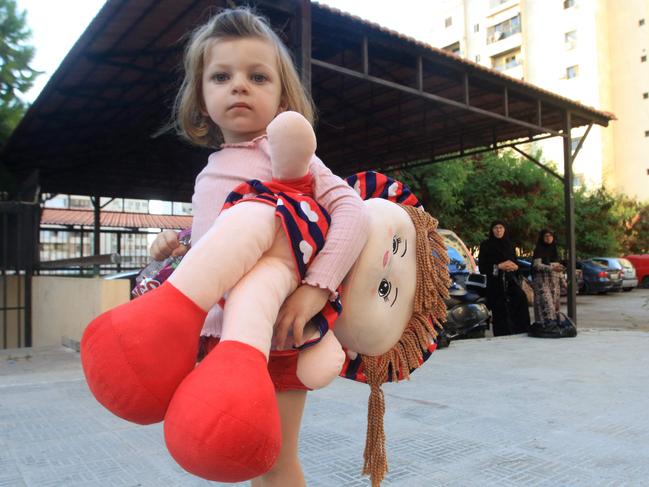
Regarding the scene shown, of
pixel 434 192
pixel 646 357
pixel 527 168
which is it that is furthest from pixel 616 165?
pixel 646 357

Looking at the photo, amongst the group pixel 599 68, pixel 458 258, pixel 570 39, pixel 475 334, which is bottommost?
pixel 475 334

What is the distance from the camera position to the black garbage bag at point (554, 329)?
6.68m

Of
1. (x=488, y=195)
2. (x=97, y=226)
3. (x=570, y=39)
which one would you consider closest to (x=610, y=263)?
(x=488, y=195)

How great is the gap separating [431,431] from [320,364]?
207 cm

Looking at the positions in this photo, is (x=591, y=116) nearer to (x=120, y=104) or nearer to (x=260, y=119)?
(x=120, y=104)

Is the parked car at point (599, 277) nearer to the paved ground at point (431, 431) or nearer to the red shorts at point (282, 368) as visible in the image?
the paved ground at point (431, 431)

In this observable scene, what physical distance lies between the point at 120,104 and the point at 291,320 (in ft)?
27.8

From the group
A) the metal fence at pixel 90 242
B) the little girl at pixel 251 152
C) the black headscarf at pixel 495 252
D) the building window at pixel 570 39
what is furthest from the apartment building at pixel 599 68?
the little girl at pixel 251 152

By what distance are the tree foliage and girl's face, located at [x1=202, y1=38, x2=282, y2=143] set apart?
11.8m

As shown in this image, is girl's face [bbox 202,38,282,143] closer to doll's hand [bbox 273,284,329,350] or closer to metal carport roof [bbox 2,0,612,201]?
doll's hand [bbox 273,284,329,350]

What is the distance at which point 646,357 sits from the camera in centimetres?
536

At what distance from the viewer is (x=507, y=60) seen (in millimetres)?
39719

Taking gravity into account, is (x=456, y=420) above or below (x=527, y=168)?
below

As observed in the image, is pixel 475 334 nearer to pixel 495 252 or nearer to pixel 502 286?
pixel 502 286
